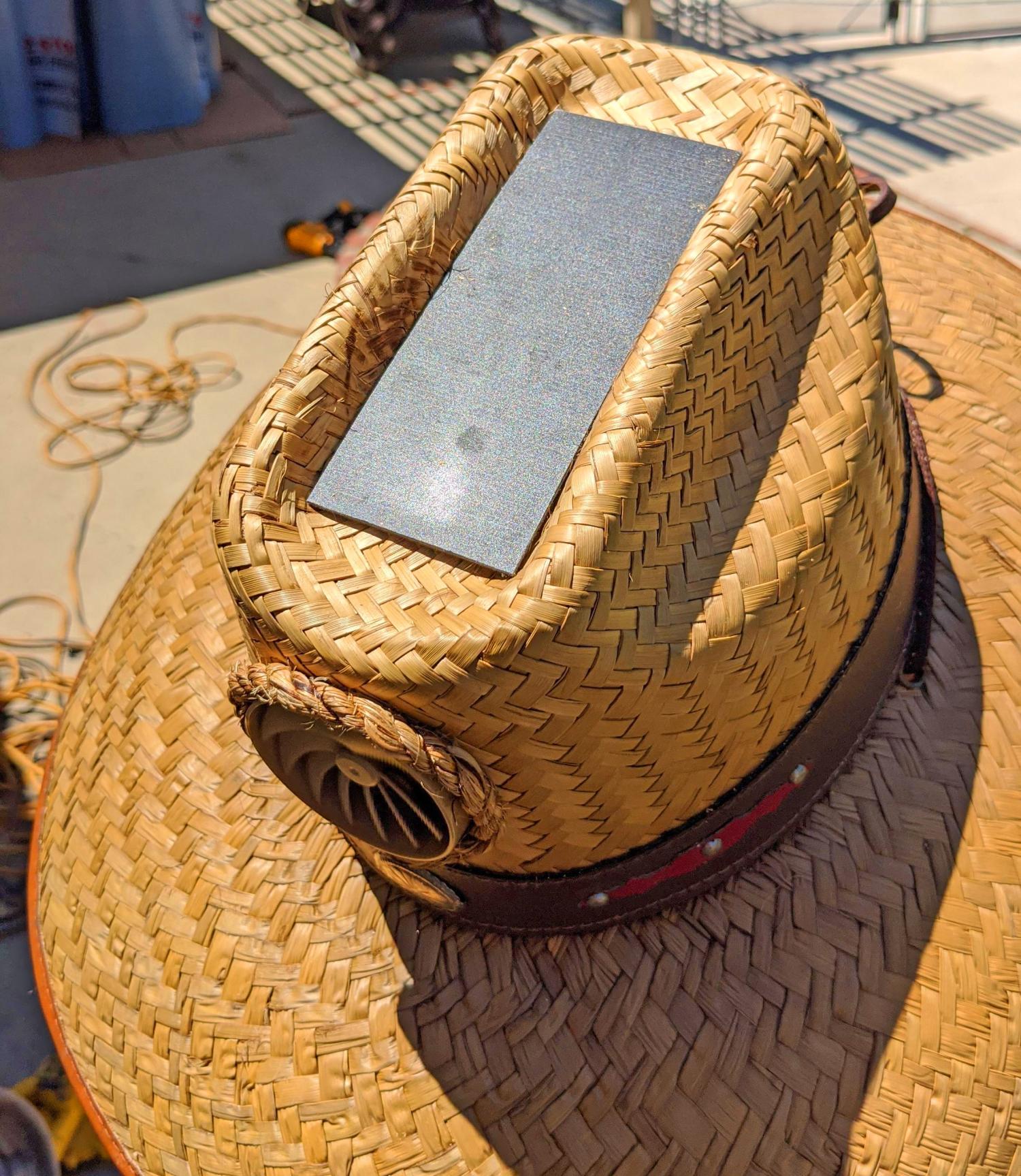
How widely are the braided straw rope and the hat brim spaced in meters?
0.17

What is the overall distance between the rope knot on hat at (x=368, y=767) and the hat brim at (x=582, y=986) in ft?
0.81

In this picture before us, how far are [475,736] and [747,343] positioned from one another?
0.43 m

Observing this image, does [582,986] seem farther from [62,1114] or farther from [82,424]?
[82,424]

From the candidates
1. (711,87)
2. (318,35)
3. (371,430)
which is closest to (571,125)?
(711,87)

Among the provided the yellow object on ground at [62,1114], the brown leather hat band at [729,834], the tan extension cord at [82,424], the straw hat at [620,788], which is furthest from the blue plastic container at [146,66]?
the brown leather hat band at [729,834]

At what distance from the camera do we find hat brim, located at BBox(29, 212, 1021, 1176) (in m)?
1.02

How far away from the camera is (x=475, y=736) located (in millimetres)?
841

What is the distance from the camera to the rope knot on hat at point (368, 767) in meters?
0.81

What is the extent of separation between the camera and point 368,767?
0.85 metres

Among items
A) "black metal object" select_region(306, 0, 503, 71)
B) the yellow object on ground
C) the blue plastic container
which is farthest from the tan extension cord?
"black metal object" select_region(306, 0, 503, 71)

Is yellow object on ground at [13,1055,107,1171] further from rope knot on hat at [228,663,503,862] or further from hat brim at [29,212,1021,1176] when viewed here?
rope knot on hat at [228,663,503,862]

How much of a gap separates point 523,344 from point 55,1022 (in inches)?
36.7

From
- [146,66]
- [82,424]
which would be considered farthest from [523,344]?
[146,66]

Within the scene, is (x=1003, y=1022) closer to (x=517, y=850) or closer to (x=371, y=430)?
(x=517, y=850)
